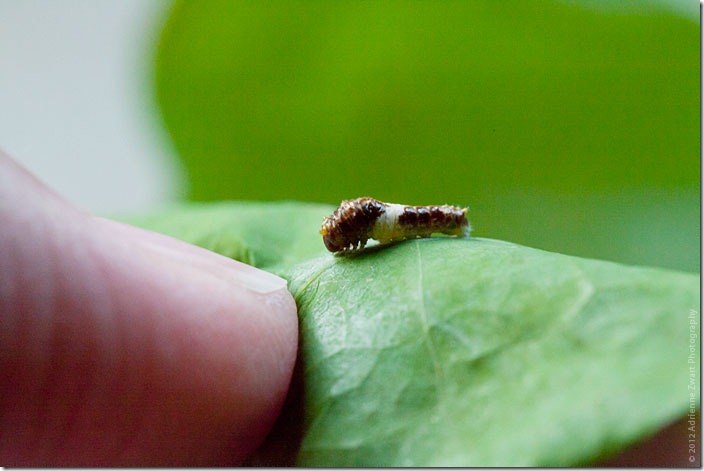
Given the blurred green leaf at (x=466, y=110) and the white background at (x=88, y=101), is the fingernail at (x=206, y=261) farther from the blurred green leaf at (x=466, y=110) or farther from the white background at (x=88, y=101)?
the white background at (x=88, y=101)

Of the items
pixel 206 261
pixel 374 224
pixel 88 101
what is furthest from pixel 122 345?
pixel 88 101

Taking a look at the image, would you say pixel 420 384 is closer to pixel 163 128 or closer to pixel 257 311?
pixel 257 311

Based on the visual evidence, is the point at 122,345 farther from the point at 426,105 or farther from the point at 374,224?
the point at 426,105

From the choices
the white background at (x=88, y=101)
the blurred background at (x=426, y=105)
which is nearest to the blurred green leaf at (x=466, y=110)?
the blurred background at (x=426, y=105)

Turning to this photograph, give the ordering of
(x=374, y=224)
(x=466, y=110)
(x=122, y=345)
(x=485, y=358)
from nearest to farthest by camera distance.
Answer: (x=485, y=358)
(x=122, y=345)
(x=374, y=224)
(x=466, y=110)

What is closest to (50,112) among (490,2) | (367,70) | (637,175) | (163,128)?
(163,128)
